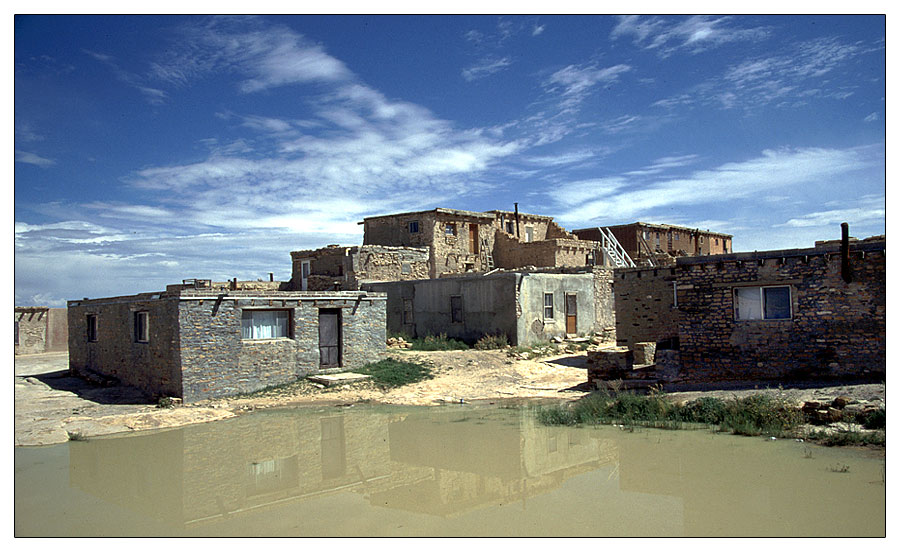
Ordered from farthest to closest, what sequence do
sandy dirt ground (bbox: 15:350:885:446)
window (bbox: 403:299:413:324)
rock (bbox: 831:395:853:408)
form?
window (bbox: 403:299:413:324) → sandy dirt ground (bbox: 15:350:885:446) → rock (bbox: 831:395:853:408)

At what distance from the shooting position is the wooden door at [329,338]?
69.7 ft

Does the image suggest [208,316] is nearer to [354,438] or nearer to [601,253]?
[354,438]

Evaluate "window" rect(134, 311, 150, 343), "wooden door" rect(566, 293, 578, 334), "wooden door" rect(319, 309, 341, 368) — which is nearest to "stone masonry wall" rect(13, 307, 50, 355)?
"window" rect(134, 311, 150, 343)

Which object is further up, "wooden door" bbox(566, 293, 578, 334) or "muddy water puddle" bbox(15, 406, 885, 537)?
"wooden door" bbox(566, 293, 578, 334)

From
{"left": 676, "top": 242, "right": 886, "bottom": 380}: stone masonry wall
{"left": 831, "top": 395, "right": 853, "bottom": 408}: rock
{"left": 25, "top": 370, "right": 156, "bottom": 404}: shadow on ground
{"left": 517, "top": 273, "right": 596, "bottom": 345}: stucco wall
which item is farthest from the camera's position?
{"left": 517, "top": 273, "right": 596, "bottom": 345}: stucco wall

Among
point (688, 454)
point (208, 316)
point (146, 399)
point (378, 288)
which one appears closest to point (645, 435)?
point (688, 454)

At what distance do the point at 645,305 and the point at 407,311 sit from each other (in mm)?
11721

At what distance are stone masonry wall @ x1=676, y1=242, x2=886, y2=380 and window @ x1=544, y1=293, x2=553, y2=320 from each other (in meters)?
10.4

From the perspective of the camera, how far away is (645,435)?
43.5ft

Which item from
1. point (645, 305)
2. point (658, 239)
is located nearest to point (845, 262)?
point (645, 305)

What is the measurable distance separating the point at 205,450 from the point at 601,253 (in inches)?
1133

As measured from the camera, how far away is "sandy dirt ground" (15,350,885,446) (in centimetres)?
1520

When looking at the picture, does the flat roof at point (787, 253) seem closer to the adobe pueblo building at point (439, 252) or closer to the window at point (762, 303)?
the window at point (762, 303)

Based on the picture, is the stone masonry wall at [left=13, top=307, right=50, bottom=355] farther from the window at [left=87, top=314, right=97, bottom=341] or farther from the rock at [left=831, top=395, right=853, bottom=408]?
the rock at [left=831, top=395, right=853, bottom=408]
